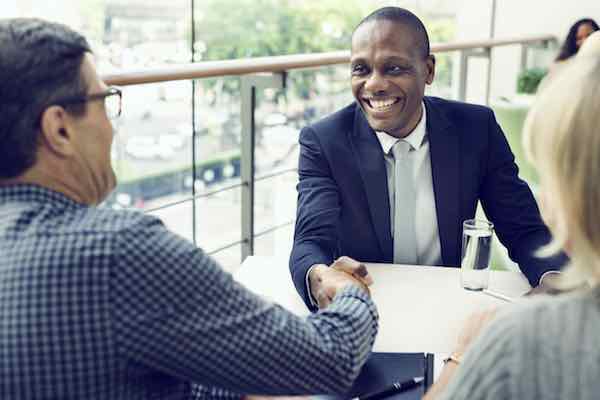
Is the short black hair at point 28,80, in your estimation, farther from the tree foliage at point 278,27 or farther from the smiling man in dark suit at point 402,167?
the tree foliage at point 278,27

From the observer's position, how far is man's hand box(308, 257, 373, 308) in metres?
1.42

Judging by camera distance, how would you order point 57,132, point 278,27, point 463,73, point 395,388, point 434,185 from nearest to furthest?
point 57,132
point 395,388
point 434,185
point 463,73
point 278,27

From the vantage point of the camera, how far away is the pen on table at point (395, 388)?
47.5 inches

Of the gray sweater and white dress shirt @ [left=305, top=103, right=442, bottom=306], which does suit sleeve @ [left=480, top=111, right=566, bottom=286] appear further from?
the gray sweater

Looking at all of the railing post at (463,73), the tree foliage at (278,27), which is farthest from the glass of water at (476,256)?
the tree foliage at (278,27)

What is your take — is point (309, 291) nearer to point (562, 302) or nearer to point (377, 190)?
point (377, 190)

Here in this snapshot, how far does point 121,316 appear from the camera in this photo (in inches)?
34.4

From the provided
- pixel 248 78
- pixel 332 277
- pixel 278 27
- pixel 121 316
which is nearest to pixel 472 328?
pixel 332 277

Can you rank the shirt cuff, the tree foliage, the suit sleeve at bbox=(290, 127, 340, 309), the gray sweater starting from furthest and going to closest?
the tree foliage, the suit sleeve at bbox=(290, 127, 340, 309), the shirt cuff, the gray sweater

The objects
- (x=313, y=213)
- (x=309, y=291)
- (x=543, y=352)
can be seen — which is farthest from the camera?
(x=313, y=213)

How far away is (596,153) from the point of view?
2.48ft

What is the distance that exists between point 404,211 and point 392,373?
719mm

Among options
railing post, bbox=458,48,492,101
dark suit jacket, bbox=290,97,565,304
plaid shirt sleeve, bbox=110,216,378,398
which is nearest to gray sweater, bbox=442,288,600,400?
plaid shirt sleeve, bbox=110,216,378,398

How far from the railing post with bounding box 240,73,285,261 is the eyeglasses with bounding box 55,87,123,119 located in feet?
4.50
